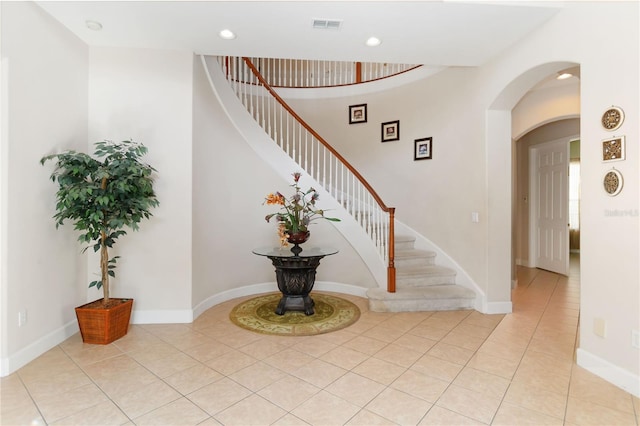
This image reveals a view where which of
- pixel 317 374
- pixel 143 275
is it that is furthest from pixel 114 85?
pixel 317 374

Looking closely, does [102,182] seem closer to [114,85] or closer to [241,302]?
[114,85]

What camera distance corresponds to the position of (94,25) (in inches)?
114

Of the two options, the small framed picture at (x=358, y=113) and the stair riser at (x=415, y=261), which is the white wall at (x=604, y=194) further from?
the small framed picture at (x=358, y=113)

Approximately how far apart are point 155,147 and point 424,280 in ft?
12.0

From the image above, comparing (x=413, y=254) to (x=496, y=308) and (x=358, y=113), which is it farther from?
(x=358, y=113)

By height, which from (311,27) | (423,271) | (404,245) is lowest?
(423,271)

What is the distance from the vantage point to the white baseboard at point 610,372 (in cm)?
215

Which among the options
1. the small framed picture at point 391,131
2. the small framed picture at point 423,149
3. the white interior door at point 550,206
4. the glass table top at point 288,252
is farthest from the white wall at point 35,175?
the white interior door at point 550,206

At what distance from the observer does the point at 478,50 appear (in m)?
3.38

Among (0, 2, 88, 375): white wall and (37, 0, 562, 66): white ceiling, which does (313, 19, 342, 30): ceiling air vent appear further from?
(0, 2, 88, 375): white wall

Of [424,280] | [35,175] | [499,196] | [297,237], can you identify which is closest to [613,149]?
[499,196]

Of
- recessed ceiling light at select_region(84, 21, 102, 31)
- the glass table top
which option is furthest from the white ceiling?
the glass table top

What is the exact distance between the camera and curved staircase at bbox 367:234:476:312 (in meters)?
3.86

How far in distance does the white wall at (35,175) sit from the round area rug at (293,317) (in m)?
1.65
